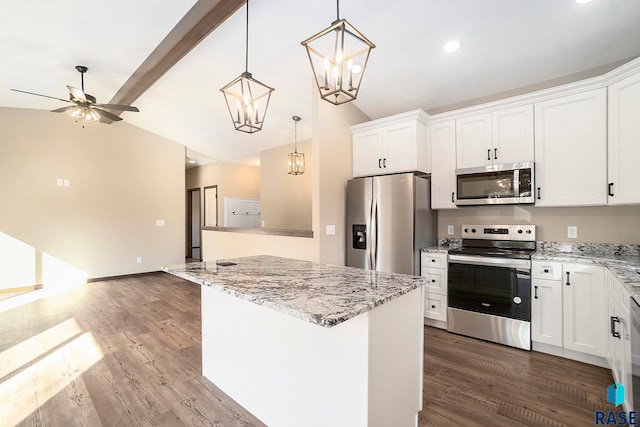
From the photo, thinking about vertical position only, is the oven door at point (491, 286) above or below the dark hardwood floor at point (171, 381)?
above

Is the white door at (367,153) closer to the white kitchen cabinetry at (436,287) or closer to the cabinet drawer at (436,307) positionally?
the white kitchen cabinetry at (436,287)

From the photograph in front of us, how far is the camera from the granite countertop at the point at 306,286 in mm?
1120

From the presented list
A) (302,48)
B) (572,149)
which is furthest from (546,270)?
(302,48)

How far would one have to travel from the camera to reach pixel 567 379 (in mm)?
2227

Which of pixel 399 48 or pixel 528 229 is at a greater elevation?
pixel 399 48

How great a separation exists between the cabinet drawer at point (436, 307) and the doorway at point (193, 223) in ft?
23.7

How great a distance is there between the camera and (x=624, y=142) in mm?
2342

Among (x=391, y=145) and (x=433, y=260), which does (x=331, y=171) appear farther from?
(x=433, y=260)

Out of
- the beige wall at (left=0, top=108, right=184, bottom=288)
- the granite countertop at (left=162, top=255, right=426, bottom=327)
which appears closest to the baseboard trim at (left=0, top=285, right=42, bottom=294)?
the beige wall at (left=0, top=108, right=184, bottom=288)

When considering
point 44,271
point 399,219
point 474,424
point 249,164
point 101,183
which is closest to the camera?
point 474,424

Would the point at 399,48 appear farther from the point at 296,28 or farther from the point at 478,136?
Answer: the point at 478,136

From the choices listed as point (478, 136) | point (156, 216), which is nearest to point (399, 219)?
point (478, 136)

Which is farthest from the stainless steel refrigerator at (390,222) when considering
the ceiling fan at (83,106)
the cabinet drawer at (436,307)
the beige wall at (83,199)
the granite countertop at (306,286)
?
the beige wall at (83,199)

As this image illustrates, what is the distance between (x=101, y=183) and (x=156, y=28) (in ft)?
12.4
